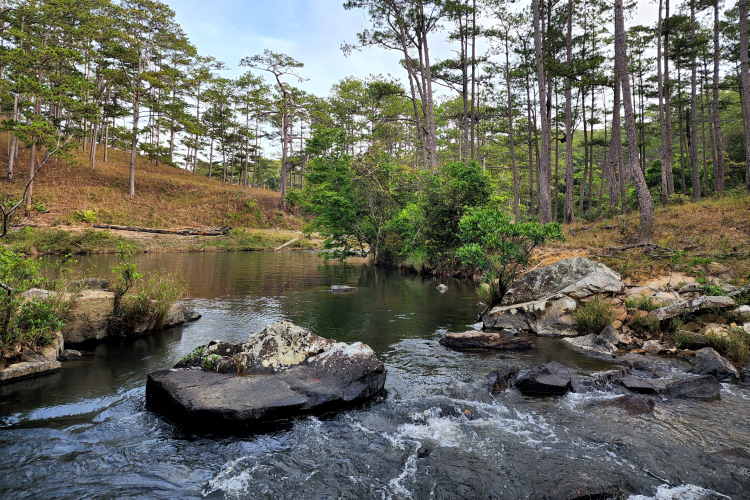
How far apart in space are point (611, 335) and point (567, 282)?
2.43 metres

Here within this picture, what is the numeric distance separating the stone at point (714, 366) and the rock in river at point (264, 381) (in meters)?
5.70

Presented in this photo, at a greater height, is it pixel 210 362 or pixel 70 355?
pixel 210 362

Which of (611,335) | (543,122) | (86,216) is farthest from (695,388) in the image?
(86,216)

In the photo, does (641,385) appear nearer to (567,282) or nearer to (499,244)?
(567,282)

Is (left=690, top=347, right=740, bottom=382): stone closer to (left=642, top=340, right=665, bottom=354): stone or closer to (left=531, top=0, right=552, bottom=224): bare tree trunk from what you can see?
(left=642, top=340, right=665, bottom=354): stone

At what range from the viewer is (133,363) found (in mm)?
7262

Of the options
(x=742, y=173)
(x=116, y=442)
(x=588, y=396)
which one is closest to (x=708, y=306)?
(x=588, y=396)

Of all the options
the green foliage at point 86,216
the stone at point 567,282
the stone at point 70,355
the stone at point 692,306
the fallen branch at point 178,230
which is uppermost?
the green foliage at point 86,216

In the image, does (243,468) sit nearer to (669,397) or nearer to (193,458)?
(193,458)

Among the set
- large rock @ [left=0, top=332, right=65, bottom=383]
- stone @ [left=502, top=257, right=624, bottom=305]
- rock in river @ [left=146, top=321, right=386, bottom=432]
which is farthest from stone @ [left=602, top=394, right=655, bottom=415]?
large rock @ [left=0, top=332, right=65, bottom=383]

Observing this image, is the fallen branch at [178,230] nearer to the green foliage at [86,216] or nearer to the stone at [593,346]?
the green foliage at [86,216]

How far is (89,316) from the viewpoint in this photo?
816cm

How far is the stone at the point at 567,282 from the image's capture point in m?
10.3

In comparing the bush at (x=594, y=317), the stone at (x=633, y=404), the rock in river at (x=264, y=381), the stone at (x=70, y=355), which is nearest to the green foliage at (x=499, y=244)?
the bush at (x=594, y=317)
